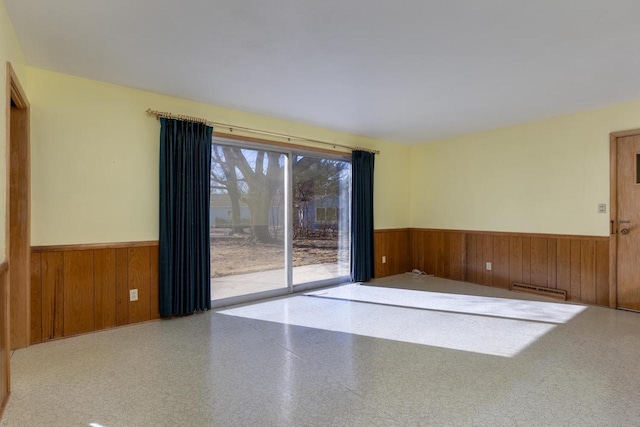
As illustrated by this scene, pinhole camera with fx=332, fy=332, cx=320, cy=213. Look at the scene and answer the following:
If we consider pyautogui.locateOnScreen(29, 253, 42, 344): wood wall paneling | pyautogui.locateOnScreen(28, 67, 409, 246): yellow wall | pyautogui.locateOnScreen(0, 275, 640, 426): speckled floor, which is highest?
pyautogui.locateOnScreen(28, 67, 409, 246): yellow wall

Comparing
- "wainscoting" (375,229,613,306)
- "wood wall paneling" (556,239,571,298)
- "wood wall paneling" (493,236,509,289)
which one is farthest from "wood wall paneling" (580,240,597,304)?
"wood wall paneling" (493,236,509,289)

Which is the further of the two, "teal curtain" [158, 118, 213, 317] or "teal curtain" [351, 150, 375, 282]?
"teal curtain" [351, 150, 375, 282]

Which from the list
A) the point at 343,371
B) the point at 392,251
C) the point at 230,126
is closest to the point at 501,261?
the point at 392,251

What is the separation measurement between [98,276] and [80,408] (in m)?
1.46

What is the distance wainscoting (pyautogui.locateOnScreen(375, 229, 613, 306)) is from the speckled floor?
0.49 metres

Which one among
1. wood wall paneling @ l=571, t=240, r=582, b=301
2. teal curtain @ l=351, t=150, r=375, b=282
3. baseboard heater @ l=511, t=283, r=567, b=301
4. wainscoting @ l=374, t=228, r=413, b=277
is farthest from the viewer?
wainscoting @ l=374, t=228, r=413, b=277

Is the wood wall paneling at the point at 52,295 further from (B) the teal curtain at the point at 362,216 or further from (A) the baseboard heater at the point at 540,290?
(A) the baseboard heater at the point at 540,290

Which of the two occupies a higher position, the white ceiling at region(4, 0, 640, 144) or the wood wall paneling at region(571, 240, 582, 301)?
the white ceiling at region(4, 0, 640, 144)

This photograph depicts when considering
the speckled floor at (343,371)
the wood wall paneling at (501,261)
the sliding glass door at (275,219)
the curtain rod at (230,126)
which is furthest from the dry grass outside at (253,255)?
the wood wall paneling at (501,261)

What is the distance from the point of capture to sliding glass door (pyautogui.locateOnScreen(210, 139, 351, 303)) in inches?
152

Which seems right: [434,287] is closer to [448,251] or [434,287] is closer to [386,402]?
[448,251]

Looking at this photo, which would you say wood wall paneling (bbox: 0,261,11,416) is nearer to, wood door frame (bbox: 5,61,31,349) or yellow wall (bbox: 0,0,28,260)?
yellow wall (bbox: 0,0,28,260)

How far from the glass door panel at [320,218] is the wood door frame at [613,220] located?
3.13 metres

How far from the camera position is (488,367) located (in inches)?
91.3
